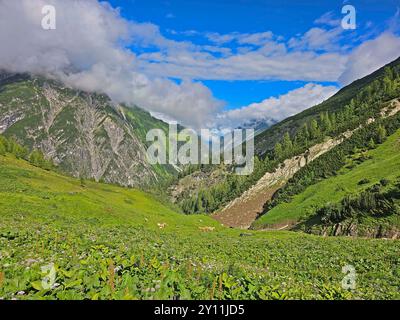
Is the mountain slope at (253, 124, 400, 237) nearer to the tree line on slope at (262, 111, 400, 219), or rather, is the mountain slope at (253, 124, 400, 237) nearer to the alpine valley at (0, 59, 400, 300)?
the alpine valley at (0, 59, 400, 300)

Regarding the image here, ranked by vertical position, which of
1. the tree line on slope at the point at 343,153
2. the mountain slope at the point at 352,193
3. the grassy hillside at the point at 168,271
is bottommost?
the grassy hillside at the point at 168,271

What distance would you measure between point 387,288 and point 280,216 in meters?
103

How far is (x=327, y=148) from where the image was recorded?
618 feet

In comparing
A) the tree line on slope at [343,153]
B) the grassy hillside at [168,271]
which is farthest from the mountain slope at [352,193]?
the grassy hillside at [168,271]

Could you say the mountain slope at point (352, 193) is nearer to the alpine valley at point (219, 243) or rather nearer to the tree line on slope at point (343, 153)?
the alpine valley at point (219, 243)

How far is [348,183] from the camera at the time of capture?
10800cm

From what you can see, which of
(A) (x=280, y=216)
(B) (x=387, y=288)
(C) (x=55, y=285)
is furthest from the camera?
(A) (x=280, y=216)

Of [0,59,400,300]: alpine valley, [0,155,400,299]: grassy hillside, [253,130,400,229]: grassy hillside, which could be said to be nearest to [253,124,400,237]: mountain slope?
[253,130,400,229]: grassy hillside

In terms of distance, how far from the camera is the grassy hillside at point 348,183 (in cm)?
10050

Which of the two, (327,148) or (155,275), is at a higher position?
(327,148)

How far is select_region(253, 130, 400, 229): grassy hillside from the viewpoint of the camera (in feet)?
330

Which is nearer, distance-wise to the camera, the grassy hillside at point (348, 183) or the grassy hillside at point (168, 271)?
the grassy hillside at point (168, 271)

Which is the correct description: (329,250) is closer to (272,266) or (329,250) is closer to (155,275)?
(272,266)

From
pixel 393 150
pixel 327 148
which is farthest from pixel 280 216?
pixel 327 148
